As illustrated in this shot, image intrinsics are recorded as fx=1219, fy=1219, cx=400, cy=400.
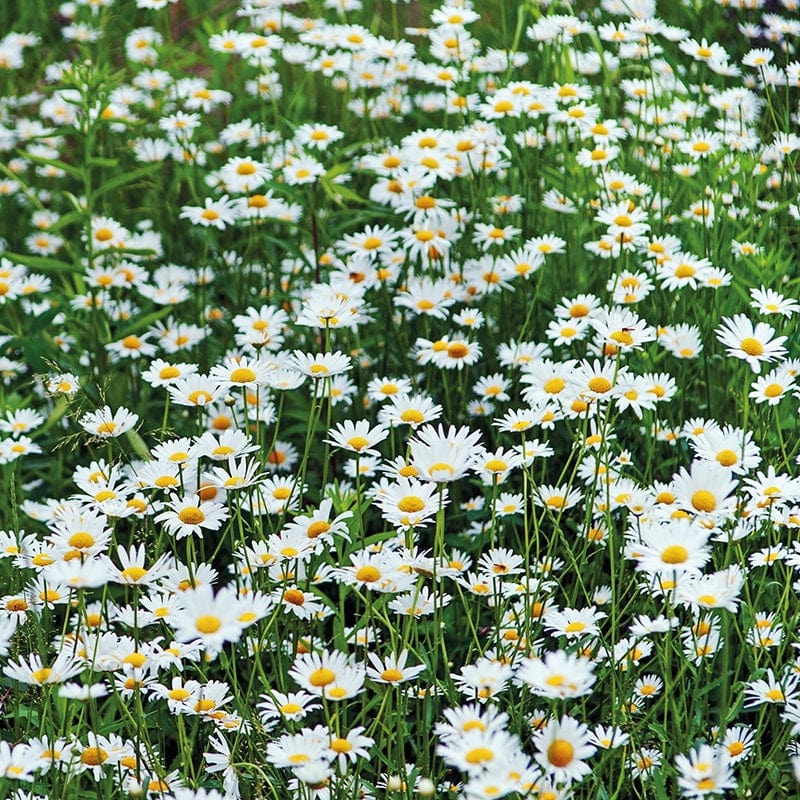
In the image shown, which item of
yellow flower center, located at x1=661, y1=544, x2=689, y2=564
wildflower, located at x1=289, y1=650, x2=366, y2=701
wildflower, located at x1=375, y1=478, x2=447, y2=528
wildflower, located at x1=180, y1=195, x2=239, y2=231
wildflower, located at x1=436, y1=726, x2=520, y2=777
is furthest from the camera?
wildflower, located at x1=180, y1=195, x2=239, y2=231

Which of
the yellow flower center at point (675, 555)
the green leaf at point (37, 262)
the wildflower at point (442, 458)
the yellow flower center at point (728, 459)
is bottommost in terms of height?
the green leaf at point (37, 262)

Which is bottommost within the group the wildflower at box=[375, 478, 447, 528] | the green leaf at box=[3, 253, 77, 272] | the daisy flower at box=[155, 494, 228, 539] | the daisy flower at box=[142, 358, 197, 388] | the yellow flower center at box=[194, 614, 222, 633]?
the green leaf at box=[3, 253, 77, 272]

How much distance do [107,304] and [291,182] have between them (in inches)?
25.0

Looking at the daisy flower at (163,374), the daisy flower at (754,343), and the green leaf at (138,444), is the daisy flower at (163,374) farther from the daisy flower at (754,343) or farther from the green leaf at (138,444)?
the daisy flower at (754,343)

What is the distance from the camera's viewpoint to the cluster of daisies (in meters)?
1.76

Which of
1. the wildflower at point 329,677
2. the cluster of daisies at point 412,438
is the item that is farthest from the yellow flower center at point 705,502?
the wildflower at point 329,677

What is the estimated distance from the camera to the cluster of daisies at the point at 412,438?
176 cm

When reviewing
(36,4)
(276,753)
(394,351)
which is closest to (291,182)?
(394,351)

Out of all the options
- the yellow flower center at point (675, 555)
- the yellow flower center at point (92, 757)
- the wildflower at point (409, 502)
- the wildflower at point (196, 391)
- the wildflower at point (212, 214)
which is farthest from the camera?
the wildflower at point (212, 214)

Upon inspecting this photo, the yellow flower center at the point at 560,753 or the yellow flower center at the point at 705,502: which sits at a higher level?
the yellow flower center at the point at 705,502

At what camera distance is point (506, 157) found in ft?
11.4

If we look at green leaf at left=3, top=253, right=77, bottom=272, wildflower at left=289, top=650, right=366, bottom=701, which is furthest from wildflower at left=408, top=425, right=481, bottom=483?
green leaf at left=3, top=253, right=77, bottom=272

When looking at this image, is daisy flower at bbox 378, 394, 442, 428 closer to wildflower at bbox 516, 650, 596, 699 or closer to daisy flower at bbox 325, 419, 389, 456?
daisy flower at bbox 325, 419, 389, 456

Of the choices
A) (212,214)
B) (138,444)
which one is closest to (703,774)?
(138,444)
